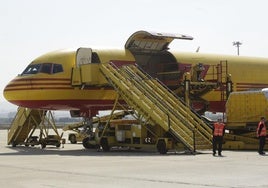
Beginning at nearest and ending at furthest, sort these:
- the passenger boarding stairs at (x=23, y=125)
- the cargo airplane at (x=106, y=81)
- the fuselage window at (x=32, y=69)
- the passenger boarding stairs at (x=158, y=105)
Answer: the passenger boarding stairs at (x=158, y=105) < the cargo airplane at (x=106, y=81) < the fuselage window at (x=32, y=69) < the passenger boarding stairs at (x=23, y=125)

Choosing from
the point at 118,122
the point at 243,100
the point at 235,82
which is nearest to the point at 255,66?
the point at 235,82

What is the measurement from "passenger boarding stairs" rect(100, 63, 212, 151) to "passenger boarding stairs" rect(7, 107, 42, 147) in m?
6.94

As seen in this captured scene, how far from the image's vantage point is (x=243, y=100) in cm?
2611

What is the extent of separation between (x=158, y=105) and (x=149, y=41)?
5981 millimetres

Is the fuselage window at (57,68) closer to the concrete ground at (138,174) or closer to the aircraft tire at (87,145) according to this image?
the aircraft tire at (87,145)

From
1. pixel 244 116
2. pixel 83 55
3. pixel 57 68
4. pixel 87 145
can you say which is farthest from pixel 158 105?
pixel 57 68

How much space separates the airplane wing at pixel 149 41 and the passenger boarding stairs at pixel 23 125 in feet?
22.3

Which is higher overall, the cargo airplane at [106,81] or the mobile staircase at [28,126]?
the cargo airplane at [106,81]

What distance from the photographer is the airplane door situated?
26938 mm

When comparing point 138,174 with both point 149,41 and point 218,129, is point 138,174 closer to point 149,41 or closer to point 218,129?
point 218,129

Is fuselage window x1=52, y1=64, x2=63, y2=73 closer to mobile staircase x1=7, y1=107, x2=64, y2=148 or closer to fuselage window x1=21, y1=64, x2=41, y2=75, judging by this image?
fuselage window x1=21, y1=64, x2=41, y2=75

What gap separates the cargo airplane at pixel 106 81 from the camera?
26359 millimetres

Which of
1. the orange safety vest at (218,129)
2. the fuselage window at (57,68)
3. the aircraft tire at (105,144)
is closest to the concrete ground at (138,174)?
the orange safety vest at (218,129)

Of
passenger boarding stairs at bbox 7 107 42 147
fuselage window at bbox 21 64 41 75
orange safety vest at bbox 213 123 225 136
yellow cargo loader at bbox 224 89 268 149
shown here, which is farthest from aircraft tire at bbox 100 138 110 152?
passenger boarding stairs at bbox 7 107 42 147
